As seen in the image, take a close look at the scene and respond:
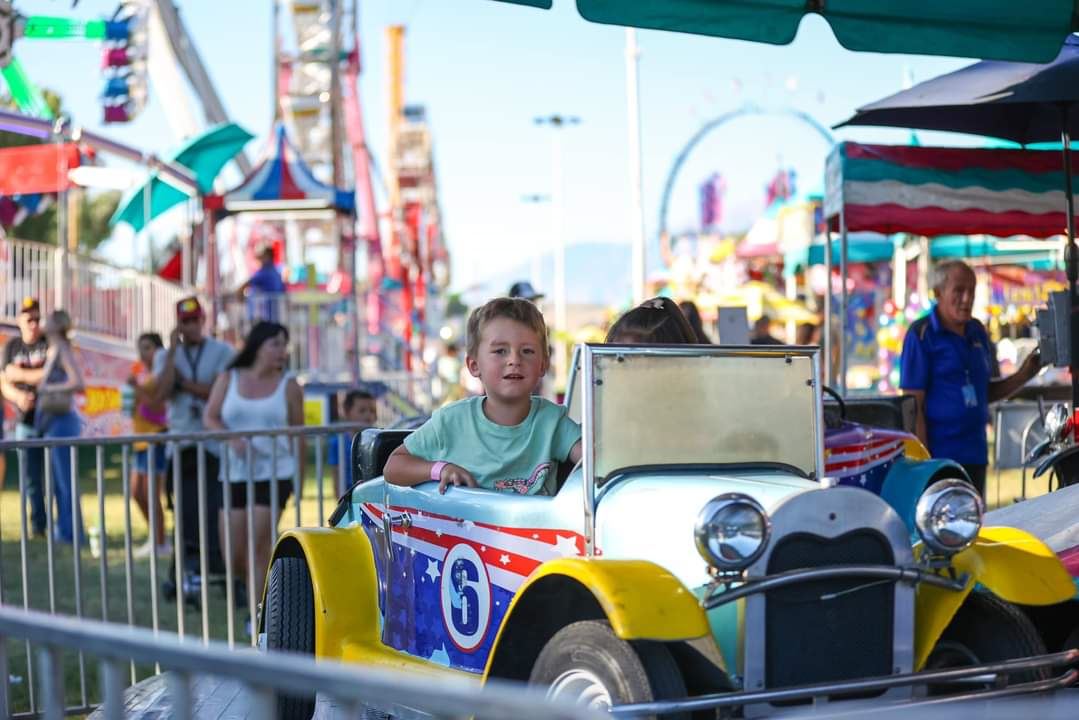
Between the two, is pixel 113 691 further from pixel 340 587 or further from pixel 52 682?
pixel 340 587

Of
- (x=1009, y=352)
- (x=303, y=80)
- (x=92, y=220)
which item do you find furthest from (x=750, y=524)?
(x=92, y=220)

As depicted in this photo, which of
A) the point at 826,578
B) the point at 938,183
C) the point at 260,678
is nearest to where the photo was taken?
the point at 260,678

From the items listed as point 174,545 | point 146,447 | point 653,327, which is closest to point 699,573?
point 653,327

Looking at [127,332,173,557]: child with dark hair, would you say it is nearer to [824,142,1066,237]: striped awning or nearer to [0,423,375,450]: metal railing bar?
[0,423,375,450]: metal railing bar

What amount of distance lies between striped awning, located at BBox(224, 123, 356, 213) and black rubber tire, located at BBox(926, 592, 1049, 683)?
1364cm

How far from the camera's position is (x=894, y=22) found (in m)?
5.71

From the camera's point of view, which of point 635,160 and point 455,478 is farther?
point 635,160

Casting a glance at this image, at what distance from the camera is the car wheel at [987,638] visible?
360 cm

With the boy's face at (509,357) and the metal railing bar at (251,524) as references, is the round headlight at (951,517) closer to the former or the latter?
the boy's face at (509,357)

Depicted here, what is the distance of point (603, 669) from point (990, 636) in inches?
45.3

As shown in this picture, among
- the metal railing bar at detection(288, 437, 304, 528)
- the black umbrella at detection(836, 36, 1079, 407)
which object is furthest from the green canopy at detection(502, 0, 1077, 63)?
the metal railing bar at detection(288, 437, 304, 528)

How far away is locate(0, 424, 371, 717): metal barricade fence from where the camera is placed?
618cm

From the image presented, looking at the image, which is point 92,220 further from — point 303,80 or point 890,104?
point 890,104

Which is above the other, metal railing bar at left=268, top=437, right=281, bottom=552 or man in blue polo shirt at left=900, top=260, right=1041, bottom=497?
man in blue polo shirt at left=900, top=260, right=1041, bottom=497
